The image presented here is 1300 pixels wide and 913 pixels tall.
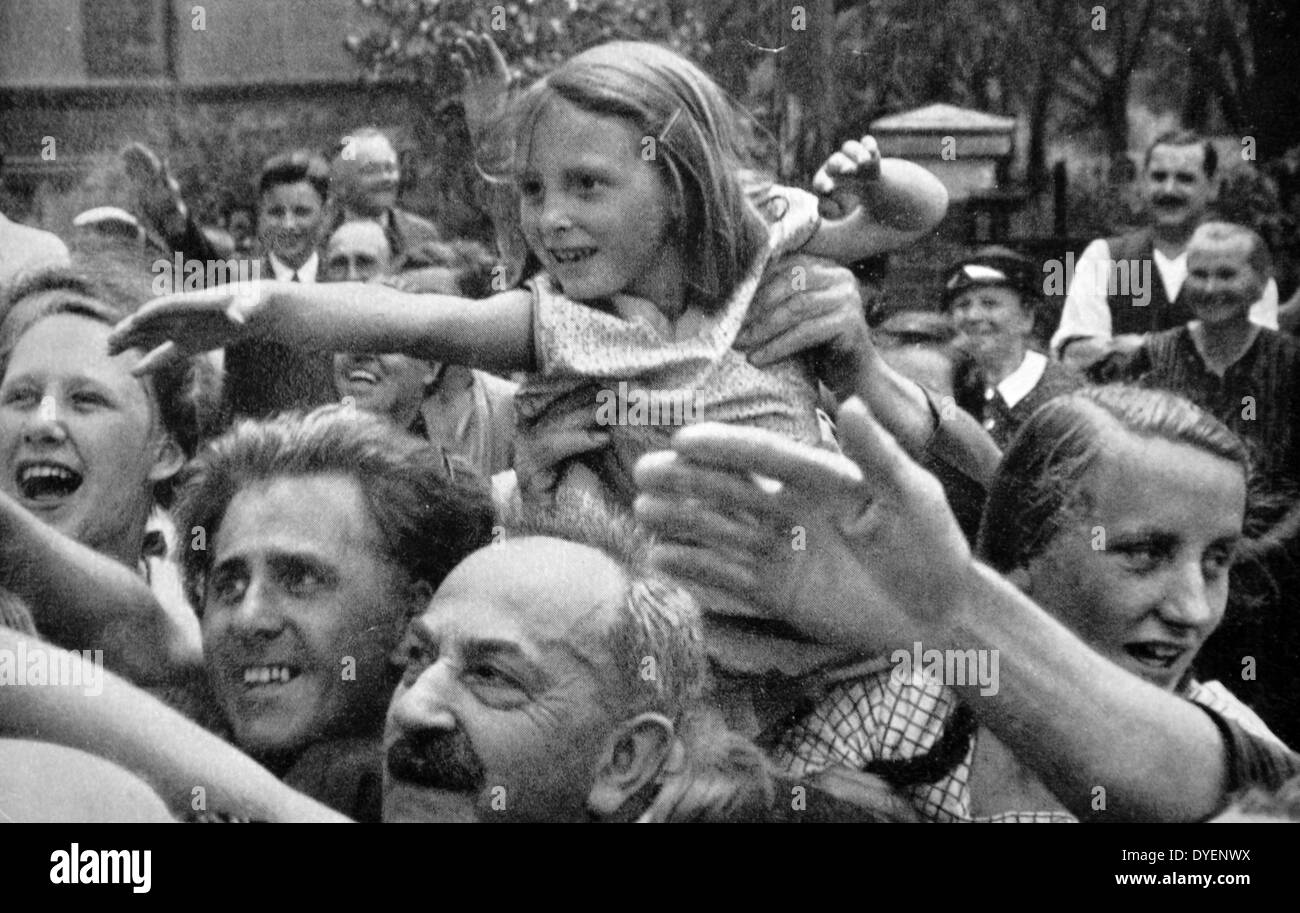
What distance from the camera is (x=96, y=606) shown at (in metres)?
4.45

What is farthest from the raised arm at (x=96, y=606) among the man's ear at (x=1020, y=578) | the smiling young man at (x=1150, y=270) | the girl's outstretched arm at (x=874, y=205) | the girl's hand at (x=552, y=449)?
the smiling young man at (x=1150, y=270)

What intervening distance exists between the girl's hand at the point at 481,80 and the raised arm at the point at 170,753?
5.10 feet

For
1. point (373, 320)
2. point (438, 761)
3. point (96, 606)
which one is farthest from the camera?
point (96, 606)

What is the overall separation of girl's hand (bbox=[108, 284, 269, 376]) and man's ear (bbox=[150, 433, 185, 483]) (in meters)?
0.17

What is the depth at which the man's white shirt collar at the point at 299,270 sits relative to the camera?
14.4 ft

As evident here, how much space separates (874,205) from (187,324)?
64.4 inches

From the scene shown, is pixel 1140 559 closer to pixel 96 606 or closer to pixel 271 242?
pixel 271 242

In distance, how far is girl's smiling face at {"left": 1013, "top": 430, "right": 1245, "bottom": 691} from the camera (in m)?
4.34

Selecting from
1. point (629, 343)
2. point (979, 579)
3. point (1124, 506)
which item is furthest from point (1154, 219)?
point (629, 343)

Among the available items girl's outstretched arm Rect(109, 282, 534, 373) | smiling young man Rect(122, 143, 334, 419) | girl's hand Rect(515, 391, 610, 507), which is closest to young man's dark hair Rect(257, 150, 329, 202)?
smiling young man Rect(122, 143, 334, 419)

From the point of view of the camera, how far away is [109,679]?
14.5 feet

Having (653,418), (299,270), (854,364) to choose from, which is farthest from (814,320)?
(299,270)

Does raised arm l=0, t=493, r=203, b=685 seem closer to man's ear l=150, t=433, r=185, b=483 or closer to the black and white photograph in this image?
the black and white photograph

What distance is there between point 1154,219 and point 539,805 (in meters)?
2.00
